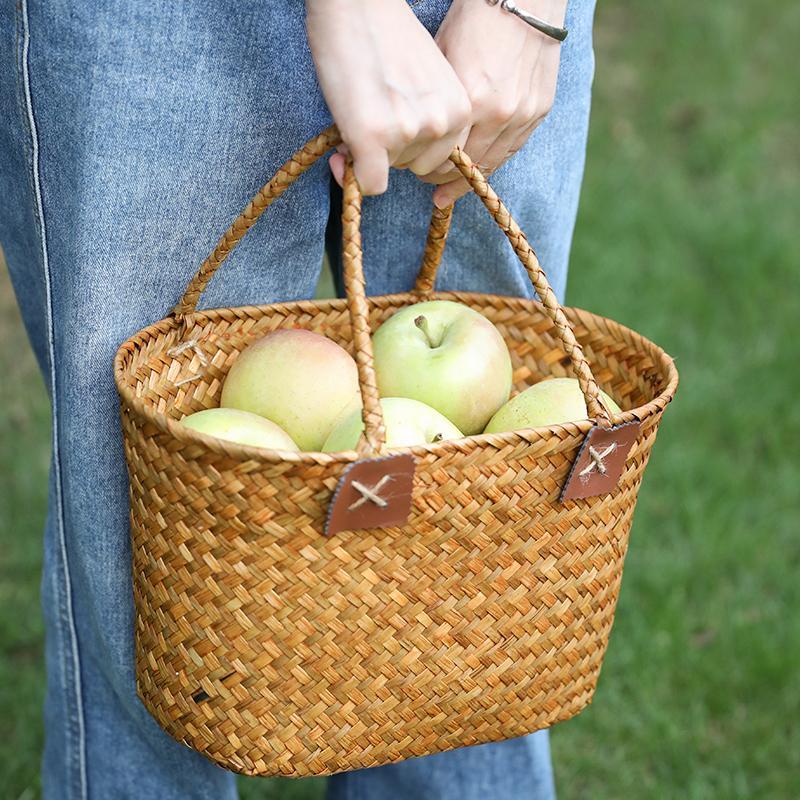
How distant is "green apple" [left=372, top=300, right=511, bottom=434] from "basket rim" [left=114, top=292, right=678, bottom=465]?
8 cm

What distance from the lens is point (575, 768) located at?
1878mm

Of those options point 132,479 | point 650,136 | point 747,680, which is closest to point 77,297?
point 132,479

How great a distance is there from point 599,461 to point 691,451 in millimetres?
1482

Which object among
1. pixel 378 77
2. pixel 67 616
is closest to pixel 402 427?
pixel 378 77

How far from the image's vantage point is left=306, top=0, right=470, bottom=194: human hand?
105cm

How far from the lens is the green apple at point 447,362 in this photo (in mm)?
1290

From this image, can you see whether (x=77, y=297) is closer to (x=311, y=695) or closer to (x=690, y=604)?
(x=311, y=695)

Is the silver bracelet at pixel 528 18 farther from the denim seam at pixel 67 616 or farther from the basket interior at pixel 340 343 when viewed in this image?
the denim seam at pixel 67 616

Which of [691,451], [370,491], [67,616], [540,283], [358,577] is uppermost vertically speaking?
[540,283]

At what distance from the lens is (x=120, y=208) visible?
3.81 feet

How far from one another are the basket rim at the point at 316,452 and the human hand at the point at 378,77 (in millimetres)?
264

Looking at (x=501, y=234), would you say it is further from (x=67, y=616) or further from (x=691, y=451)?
(x=691, y=451)

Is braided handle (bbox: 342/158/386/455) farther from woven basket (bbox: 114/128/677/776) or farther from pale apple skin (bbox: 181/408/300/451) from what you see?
pale apple skin (bbox: 181/408/300/451)

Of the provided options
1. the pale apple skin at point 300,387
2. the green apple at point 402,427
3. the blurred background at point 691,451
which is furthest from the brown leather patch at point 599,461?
the blurred background at point 691,451
